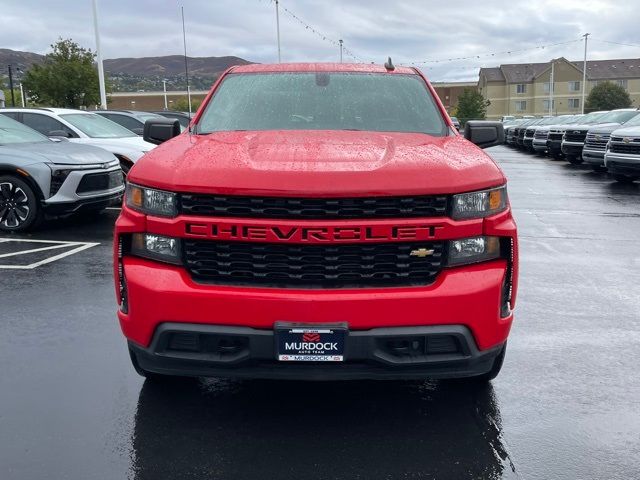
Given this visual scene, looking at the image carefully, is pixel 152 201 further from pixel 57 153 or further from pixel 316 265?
pixel 57 153

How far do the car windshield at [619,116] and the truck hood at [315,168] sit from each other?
58.8ft

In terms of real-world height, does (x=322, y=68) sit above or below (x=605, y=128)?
above

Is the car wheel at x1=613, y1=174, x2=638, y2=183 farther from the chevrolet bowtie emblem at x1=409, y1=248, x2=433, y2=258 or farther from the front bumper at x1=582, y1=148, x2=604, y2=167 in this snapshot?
the chevrolet bowtie emblem at x1=409, y1=248, x2=433, y2=258

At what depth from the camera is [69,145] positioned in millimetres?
9094

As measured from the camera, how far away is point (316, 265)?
297 cm

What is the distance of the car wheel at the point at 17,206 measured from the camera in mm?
8297

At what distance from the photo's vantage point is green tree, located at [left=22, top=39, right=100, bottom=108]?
125 feet

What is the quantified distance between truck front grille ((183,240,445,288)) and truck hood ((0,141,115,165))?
6.11 meters

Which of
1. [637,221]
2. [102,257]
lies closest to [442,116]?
[102,257]

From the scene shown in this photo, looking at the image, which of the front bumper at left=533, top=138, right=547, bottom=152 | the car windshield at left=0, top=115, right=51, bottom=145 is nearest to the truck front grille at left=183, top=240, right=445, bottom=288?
the car windshield at left=0, top=115, right=51, bottom=145

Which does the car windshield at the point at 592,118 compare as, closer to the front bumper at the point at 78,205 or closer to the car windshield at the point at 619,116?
the car windshield at the point at 619,116

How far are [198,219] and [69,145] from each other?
689 centimetres

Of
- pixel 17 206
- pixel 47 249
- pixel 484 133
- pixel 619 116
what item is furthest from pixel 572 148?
pixel 484 133

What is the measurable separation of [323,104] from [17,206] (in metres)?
5.55
